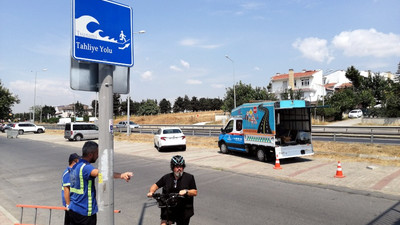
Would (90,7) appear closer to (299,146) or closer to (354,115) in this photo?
(299,146)

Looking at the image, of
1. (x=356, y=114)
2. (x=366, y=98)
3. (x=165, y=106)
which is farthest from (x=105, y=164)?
(x=165, y=106)

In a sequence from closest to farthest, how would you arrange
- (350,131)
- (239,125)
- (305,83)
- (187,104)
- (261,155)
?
(261,155), (239,125), (350,131), (305,83), (187,104)

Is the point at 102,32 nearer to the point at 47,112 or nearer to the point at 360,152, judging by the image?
the point at 360,152

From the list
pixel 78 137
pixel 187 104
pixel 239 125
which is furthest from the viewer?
pixel 187 104

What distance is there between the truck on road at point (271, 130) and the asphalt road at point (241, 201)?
2774mm

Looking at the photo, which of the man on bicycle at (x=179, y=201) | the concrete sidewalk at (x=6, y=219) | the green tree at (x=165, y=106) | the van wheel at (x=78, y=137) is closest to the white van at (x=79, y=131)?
the van wheel at (x=78, y=137)

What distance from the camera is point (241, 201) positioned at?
7.20 metres

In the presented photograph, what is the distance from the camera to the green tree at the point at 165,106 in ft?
392

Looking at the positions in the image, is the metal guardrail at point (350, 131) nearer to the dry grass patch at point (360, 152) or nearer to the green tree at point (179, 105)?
the dry grass patch at point (360, 152)

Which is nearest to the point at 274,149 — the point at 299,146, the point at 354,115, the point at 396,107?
the point at 299,146

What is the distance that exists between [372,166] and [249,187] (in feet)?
18.5

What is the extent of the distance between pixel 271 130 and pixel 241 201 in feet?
19.2

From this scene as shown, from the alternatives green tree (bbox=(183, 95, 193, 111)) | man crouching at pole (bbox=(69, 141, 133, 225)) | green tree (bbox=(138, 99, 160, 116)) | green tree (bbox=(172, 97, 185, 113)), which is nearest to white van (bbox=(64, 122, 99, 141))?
man crouching at pole (bbox=(69, 141, 133, 225))

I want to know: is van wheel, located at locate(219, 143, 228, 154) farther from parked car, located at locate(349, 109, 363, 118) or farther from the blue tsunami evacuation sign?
parked car, located at locate(349, 109, 363, 118)
